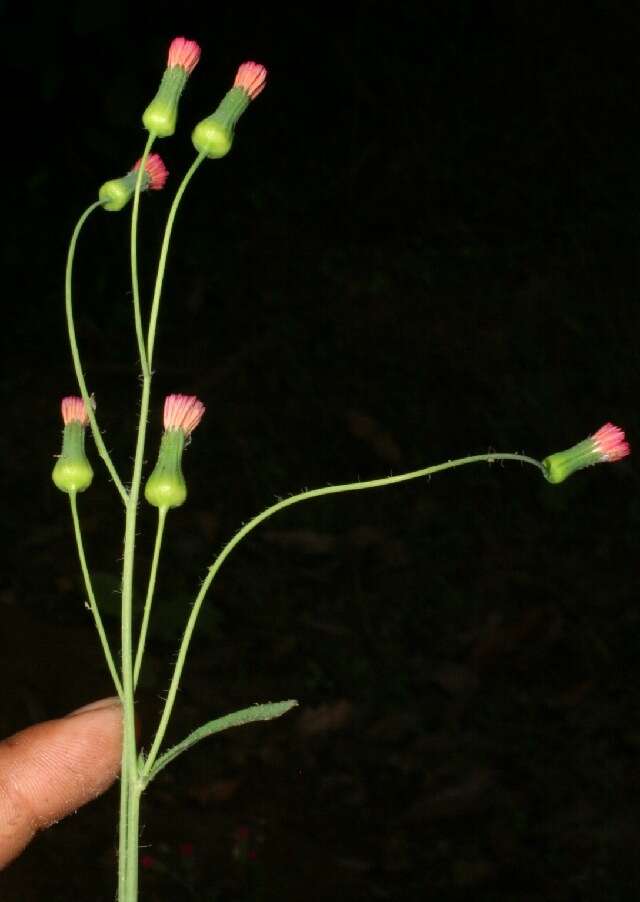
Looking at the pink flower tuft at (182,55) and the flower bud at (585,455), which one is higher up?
the pink flower tuft at (182,55)

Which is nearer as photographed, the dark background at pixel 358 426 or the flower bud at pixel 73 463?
the flower bud at pixel 73 463

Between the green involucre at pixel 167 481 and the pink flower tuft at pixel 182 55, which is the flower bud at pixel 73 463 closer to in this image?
the green involucre at pixel 167 481

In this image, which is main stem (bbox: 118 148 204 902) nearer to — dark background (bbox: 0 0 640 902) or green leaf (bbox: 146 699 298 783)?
green leaf (bbox: 146 699 298 783)

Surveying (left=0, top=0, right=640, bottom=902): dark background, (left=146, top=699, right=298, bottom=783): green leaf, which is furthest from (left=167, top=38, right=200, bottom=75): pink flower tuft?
(left=0, top=0, right=640, bottom=902): dark background

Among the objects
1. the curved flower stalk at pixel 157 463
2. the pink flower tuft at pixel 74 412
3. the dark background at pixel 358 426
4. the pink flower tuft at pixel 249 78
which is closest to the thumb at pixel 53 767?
the curved flower stalk at pixel 157 463

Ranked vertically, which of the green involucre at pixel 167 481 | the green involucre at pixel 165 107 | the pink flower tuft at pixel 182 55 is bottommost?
the green involucre at pixel 167 481

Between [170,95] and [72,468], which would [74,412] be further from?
[170,95]

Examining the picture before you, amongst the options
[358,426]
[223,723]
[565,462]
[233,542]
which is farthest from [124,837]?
[358,426]
